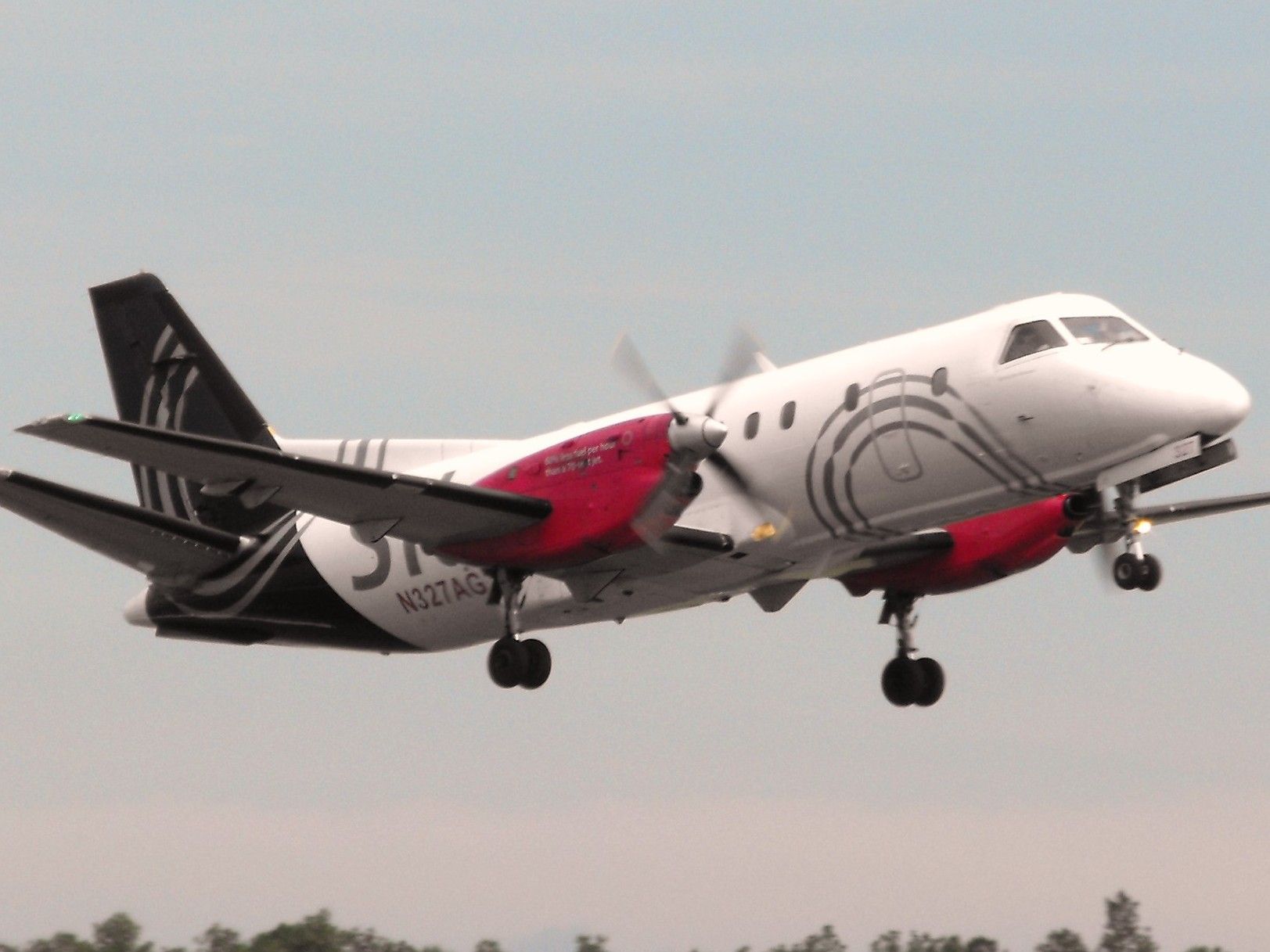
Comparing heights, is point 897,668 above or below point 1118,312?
below

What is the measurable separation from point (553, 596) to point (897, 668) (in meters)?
4.41

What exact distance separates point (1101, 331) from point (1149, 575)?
2459 millimetres

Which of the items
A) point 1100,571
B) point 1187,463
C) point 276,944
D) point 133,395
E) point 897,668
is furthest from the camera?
point 276,944

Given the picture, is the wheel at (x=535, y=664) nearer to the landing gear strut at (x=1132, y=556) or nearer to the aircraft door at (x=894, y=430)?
the aircraft door at (x=894, y=430)

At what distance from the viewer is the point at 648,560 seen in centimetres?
2158

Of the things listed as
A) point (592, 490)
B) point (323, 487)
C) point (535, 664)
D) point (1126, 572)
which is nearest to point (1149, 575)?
point (1126, 572)

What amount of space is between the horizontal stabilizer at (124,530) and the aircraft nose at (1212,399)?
11003 millimetres

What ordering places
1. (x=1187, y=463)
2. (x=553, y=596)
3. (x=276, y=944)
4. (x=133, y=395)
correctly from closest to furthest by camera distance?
(x=1187, y=463)
(x=553, y=596)
(x=133, y=395)
(x=276, y=944)

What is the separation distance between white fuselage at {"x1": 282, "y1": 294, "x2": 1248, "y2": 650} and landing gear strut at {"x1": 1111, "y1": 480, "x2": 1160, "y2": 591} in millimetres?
408

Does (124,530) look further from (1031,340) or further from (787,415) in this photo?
(1031,340)

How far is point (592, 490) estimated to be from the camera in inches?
834

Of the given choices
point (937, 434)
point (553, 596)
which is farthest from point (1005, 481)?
point (553, 596)

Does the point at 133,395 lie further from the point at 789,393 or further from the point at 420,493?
the point at 789,393

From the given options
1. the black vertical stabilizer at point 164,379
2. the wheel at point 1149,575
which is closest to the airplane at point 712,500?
the wheel at point 1149,575
